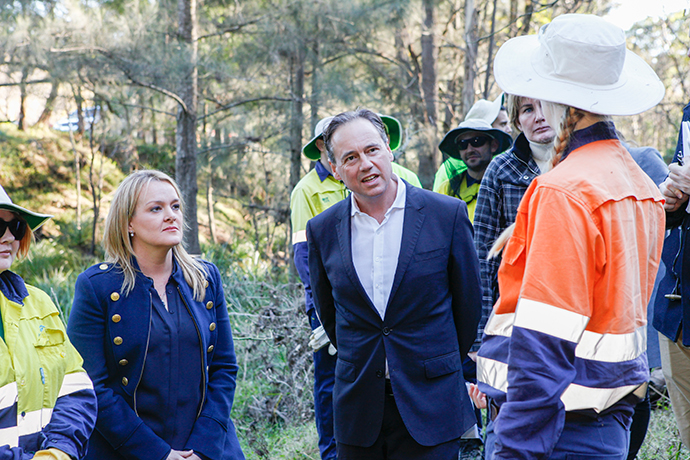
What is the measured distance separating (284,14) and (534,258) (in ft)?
31.9

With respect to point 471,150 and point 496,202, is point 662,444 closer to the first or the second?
point 496,202

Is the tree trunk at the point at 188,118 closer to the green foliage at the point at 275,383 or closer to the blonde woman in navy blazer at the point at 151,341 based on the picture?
the green foliage at the point at 275,383

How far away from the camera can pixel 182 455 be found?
256 cm

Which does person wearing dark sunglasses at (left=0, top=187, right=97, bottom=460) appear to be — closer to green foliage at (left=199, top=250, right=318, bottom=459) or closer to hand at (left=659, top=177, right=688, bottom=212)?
green foliage at (left=199, top=250, right=318, bottom=459)

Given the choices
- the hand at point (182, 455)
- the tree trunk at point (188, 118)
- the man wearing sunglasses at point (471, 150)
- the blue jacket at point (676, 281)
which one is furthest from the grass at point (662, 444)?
the tree trunk at point (188, 118)

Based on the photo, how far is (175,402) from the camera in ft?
8.60

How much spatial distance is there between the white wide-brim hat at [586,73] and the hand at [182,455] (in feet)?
6.74

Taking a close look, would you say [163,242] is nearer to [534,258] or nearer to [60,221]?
[534,258]

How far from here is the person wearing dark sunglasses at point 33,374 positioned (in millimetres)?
2014

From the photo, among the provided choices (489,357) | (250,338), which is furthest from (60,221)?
(489,357)

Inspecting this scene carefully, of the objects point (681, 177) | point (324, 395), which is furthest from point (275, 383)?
point (681, 177)

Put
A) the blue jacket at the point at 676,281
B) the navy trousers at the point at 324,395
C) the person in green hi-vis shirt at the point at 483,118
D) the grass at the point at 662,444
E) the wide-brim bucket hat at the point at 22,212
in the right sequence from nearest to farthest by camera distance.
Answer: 1. the wide-brim bucket hat at the point at 22,212
2. the blue jacket at the point at 676,281
3. the grass at the point at 662,444
4. the navy trousers at the point at 324,395
5. the person in green hi-vis shirt at the point at 483,118

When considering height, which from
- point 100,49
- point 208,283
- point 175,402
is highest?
point 100,49

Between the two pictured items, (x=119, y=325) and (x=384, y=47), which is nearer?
(x=119, y=325)
